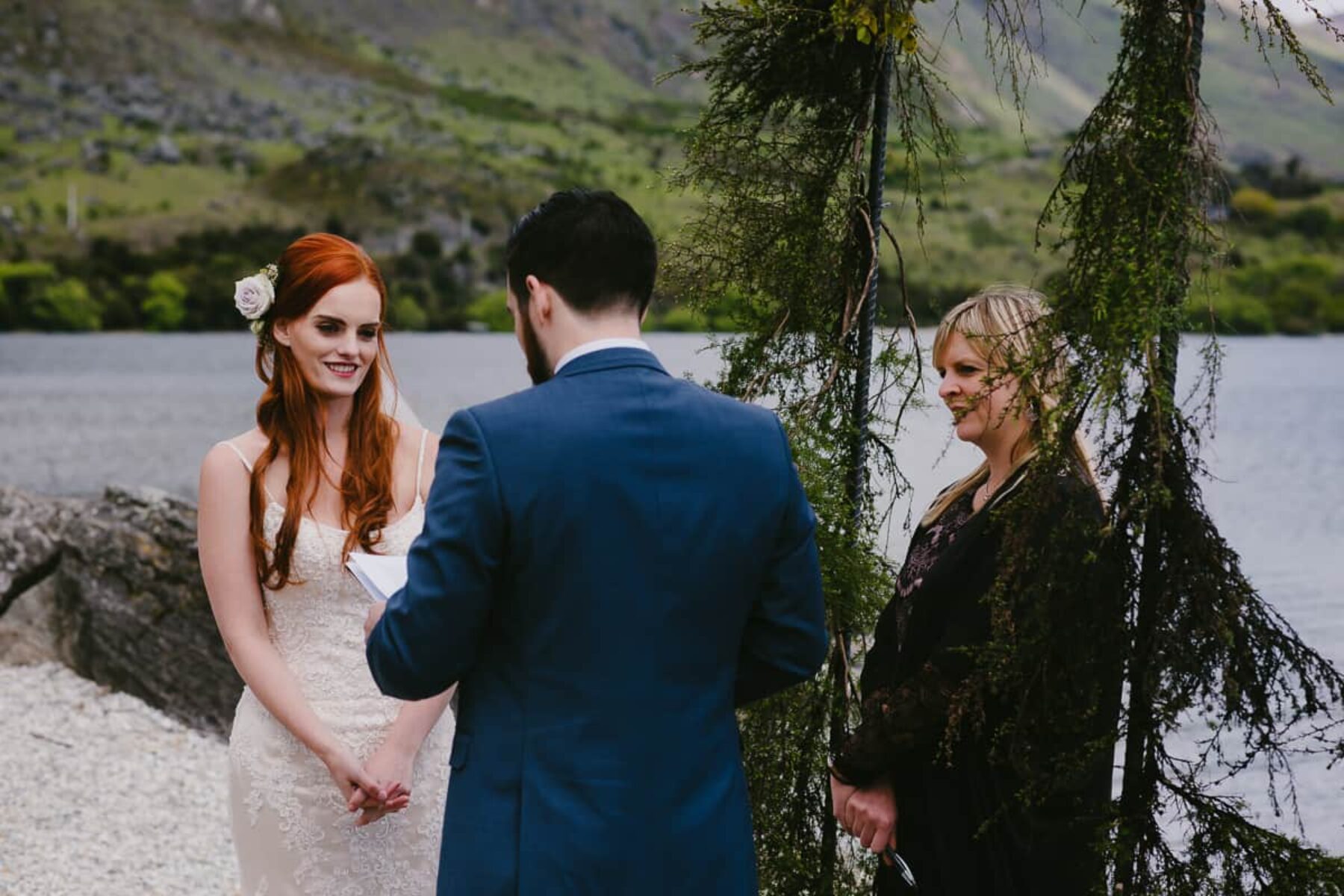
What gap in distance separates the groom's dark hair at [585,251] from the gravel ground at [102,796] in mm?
4789

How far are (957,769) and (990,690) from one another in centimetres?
34

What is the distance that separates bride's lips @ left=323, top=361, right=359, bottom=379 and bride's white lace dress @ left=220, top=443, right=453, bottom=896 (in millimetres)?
389

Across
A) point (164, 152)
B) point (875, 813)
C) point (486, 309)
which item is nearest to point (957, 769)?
point (875, 813)

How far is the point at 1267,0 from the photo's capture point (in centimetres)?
224

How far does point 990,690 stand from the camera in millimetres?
2404

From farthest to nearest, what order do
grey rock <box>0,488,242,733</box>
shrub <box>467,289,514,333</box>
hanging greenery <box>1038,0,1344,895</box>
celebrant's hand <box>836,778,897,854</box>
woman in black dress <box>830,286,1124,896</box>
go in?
shrub <box>467,289,514,333</box> → grey rock <box>0,488,242,733</box> → celebrant's hand <box>836,778,897,854</box> → woman in black dress <box>830,286,1124,896</box> → hanging greenery <box>1038,0,1344,895</box>

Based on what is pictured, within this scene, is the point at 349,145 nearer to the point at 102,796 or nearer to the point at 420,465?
the point at 102,796

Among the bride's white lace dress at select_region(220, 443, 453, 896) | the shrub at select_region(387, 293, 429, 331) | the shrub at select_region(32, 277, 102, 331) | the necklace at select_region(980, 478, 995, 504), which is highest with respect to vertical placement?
the necklace at select_region(980, 478, 995, 504)

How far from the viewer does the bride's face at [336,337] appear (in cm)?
332

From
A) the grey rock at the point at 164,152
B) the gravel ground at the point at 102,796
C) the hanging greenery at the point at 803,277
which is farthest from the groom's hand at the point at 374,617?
the grey rock at the point at 164,152

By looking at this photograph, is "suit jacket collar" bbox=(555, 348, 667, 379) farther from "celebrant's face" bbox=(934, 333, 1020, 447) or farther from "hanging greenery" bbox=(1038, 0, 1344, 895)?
"celebrant's face" bbox=(934, 333, 1020, 447)

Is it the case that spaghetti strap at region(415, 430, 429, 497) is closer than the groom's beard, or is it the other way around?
the groom's beard

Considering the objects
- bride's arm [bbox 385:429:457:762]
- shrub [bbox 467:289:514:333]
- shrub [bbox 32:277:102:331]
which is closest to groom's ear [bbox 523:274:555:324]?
bride's arm [bbox 385:429:457:762]

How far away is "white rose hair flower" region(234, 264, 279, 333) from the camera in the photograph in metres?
3.37
